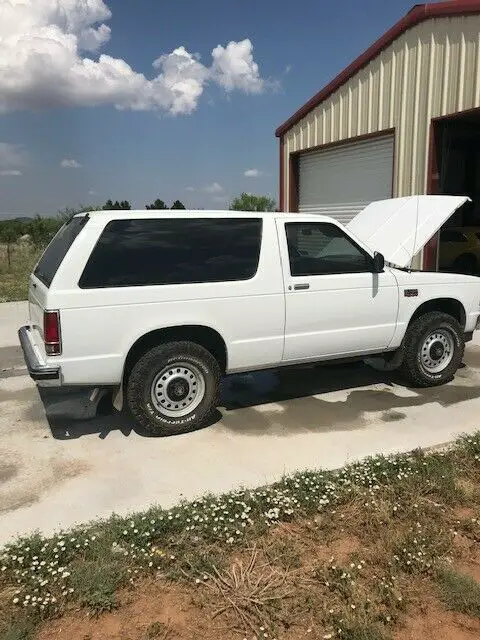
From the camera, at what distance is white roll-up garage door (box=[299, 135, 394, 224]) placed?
1122cm

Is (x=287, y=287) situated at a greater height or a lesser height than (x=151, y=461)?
Answer: greater

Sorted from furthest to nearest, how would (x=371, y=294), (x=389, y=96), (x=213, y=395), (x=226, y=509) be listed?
(x=389, y=96)
(x=371, y=294)
(x=213, y=395)
(x=226, y=509)

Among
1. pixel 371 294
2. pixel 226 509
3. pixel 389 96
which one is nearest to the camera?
pixel 226 509

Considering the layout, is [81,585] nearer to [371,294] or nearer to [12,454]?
[12,454]

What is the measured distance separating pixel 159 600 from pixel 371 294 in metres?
3.61

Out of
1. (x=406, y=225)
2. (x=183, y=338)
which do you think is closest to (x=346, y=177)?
(x=406, y=225)

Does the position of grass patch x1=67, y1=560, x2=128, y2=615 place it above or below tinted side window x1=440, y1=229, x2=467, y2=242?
below

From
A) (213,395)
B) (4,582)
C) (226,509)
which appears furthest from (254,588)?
(213,395)

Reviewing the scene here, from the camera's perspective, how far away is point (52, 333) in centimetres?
414

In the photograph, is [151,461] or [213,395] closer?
[151,461]

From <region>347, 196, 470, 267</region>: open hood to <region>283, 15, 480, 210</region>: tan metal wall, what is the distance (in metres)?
3.37

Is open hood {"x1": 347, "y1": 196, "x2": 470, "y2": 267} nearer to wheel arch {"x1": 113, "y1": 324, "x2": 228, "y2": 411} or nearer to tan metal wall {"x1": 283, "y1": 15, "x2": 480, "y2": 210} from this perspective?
wheel arch {"x1": 113, "y1": 324, "x2": 228, "y2": 411}

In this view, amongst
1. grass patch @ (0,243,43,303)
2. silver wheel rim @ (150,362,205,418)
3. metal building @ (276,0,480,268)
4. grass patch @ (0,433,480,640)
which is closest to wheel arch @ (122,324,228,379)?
silver wheel rim @ (150,362,205,418)

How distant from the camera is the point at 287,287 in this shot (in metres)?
4.95
